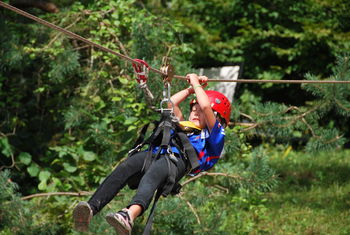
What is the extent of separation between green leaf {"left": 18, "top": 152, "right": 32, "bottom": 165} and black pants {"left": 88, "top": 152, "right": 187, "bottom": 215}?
288 centimetres

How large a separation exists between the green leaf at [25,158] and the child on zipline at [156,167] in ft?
9.15

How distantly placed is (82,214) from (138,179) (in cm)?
49

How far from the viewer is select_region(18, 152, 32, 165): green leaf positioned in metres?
6.47

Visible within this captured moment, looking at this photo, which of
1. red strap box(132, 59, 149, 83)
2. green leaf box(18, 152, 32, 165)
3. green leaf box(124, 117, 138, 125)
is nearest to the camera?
red strap box(132, 59, 149, 83)

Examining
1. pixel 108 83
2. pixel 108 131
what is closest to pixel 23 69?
pixel 108 83

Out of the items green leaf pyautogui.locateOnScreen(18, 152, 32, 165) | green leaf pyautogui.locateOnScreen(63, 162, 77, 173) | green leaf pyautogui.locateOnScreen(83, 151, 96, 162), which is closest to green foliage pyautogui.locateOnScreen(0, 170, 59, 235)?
green leaf pyautogui.locateOnScreen(63, 162, 77, 173)

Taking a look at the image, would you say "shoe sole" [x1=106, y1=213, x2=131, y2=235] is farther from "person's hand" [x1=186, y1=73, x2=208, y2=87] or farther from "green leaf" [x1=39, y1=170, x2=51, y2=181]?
"green leaf" [x1=39, y1=170, x2=51, y2=181]

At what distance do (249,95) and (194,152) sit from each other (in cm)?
384

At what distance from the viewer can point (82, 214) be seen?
3.58 m

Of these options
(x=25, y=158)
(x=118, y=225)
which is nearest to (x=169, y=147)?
(x=118, y=225)

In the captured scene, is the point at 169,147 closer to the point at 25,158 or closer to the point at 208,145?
the point at 208,145

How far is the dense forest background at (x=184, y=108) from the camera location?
213 inches

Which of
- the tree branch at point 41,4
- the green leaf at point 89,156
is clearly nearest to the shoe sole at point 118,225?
the green leaf at point 89,156

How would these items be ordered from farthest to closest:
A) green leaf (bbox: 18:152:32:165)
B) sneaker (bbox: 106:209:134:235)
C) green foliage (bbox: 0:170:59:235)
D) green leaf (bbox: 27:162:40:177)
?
green leaf (bbox: 18:152:32:165) < green leaf (bbox: 27:162:40:177) < green foliage (bbox: 0:170:59:235) < sneaker (bbox: 106:209:134:235)
